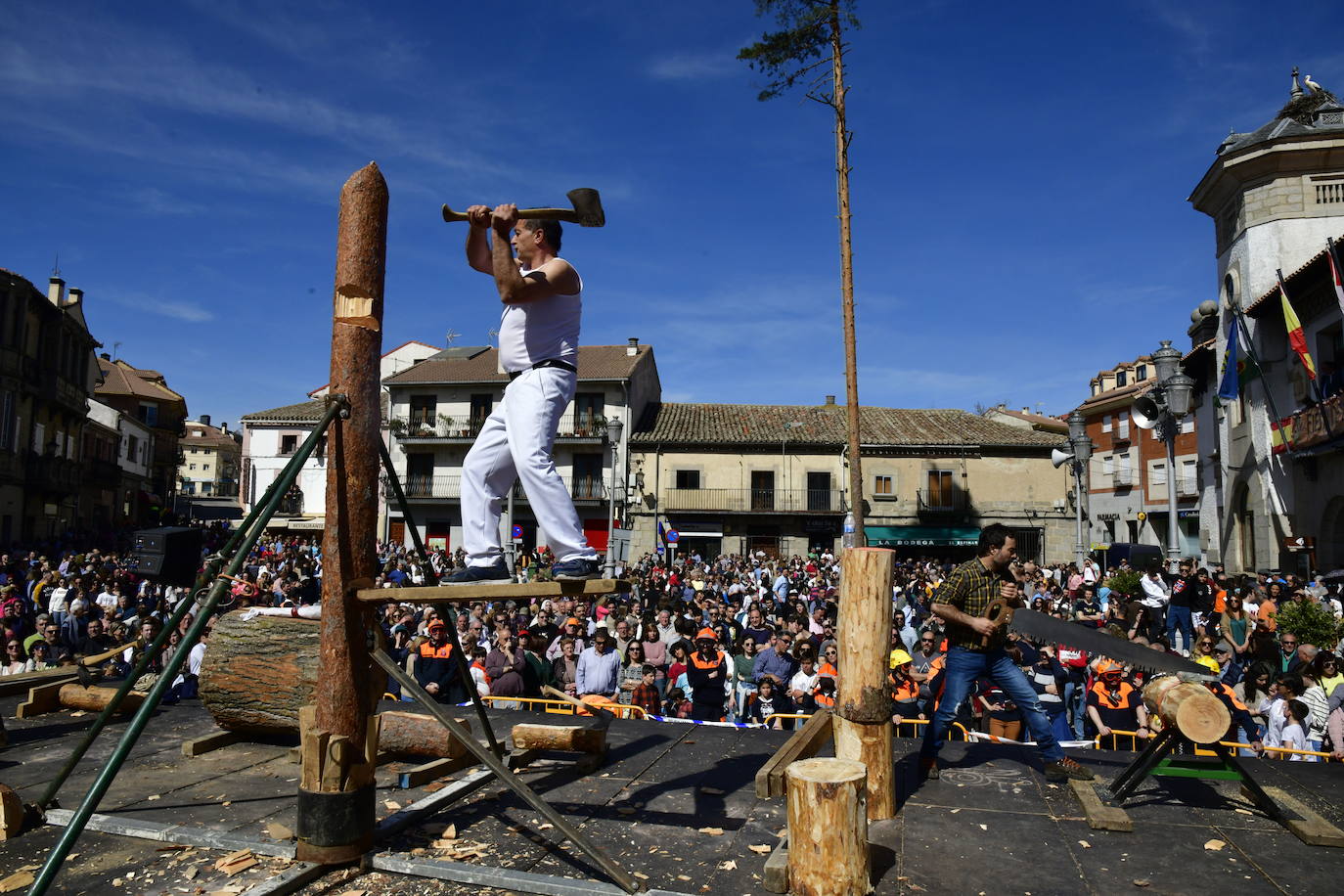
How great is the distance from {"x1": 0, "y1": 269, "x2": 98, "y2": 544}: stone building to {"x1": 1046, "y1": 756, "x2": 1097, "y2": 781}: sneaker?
32989 millimetres

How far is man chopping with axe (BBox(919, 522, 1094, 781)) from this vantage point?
5367 millimetres

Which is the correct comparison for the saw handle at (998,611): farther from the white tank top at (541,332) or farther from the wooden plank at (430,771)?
the wooden plank at (430,771)

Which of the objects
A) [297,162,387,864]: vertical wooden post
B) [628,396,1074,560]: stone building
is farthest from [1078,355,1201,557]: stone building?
[297,162,387,864]: vertical wooden post

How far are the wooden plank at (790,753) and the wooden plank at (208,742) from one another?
386 cm

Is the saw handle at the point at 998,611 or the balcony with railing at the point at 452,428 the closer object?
the saw handle at the point at 998,611

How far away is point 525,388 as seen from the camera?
429cm

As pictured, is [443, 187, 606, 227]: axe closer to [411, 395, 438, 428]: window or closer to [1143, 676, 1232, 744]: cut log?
[1143, 676, 1232, 744]: cut log

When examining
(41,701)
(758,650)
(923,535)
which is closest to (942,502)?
(923,535)

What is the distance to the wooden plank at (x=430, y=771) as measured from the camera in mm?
5105

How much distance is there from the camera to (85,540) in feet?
99.3

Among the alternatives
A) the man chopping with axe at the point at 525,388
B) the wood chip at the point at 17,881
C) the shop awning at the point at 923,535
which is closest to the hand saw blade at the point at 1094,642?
the man chopping with axe at the point at 525,388

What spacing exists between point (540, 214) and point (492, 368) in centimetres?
3808

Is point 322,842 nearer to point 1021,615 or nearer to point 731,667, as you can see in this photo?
point 1021,615

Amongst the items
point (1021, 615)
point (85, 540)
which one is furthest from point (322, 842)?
point (85, 540)
